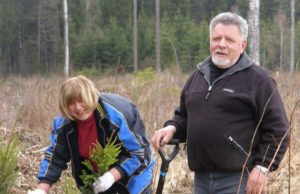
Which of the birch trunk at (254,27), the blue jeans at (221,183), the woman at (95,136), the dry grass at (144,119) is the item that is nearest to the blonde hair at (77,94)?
the woman at (95,136)

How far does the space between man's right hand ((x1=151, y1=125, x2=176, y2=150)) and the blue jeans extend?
0.31 m

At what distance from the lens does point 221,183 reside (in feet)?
10.3

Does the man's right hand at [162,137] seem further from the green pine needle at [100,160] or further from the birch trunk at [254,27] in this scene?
the birch trunk at [254,27]

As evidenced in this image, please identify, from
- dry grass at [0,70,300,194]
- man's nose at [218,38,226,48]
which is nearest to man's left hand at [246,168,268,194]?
man's nose at [218,38,226,48]

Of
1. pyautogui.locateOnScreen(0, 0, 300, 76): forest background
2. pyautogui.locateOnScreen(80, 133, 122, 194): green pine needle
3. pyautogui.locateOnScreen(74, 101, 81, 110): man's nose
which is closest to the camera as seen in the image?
pyautogui.locateOnScreen(80, 133, 122, 194): green pine needle

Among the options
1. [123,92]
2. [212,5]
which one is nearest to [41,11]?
[212,5]

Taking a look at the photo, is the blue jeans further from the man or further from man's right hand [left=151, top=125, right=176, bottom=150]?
man's right hand [left=151, top=125, right=176, bottom=150]

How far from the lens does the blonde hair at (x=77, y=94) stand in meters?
2.90

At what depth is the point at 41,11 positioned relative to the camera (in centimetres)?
4303

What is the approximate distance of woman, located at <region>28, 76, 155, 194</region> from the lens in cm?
294

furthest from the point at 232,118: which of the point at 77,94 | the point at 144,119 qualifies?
the point at 144,119

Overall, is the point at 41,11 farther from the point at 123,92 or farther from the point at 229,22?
the point at 229,22

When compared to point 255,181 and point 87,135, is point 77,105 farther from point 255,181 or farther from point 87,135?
point 255,181

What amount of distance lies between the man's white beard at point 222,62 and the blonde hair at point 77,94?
0.75 metres
